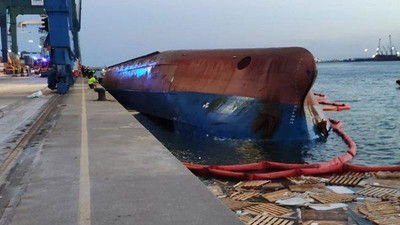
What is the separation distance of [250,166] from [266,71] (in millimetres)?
6067

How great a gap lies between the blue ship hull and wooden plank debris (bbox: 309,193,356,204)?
6.66m

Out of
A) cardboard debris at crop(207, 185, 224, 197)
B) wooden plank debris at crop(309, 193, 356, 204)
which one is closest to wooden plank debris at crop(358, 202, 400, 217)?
wooden plank debris at crop(309, 193, 356, 204)

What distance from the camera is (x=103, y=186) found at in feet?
20.7

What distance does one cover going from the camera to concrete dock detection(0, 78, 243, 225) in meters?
5.09

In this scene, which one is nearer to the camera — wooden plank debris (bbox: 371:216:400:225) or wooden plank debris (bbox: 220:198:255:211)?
wooden plank debris (bbox: 371:216:400:225)

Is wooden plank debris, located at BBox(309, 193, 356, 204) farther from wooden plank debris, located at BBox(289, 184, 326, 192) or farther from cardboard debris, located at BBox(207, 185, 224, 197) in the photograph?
cardboard debris, located at BBox(207, 185, 224, 197)

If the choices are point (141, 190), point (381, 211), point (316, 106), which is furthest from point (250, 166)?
point (316, 106)

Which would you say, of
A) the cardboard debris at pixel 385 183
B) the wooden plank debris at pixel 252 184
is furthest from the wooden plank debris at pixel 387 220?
the wooden plank debris at pixel 252 184

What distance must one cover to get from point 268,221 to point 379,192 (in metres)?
3.37

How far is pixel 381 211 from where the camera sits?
319 inches

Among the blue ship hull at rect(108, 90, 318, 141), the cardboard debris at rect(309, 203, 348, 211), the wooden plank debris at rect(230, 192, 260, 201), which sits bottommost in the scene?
the wooden plank debris at rect(230, 192, 260, 201)

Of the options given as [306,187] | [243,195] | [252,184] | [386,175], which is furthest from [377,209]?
[386,175]

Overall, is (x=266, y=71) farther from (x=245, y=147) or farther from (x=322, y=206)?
(x=322, y=206)

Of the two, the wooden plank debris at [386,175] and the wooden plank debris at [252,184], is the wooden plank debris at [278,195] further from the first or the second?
the wooden plank debris at [386,175]
